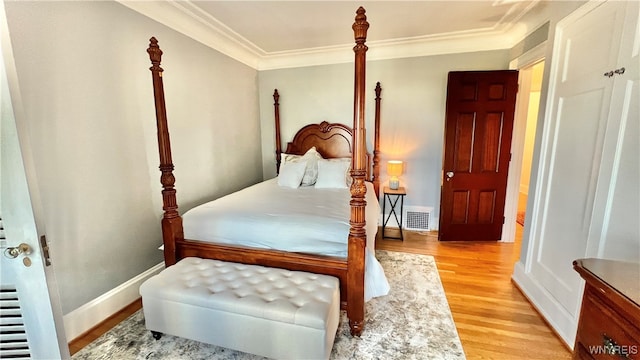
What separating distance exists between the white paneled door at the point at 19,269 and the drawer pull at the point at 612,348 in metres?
1.98

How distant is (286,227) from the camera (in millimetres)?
1947

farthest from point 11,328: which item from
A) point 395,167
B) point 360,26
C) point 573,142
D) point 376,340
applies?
point 395,167

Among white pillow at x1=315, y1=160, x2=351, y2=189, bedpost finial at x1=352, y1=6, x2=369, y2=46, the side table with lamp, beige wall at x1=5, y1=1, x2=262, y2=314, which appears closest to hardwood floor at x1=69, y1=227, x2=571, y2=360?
beige wall at x1=5, y1=1, x2=262, y2=314

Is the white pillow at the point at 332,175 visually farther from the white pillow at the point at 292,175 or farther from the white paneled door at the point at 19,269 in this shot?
the white paneled door at the point at 19,269

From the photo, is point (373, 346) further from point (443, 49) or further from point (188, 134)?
point (443, 49)

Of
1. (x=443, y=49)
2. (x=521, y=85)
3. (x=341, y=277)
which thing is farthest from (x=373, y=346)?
(x=443, y=49)

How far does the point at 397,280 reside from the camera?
2.51m

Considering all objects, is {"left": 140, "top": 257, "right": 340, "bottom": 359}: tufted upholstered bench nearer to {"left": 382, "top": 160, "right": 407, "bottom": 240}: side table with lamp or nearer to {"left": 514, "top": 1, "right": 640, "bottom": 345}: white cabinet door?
{"left": 514, "top": 1, "right": 640, "bottom": 345}: white cabinet door

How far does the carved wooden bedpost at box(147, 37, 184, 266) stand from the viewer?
6.15ft

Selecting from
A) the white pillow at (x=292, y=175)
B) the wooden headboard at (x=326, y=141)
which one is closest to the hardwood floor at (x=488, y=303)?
the white pillow at (x=292, y=175)

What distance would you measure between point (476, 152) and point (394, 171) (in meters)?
1.01

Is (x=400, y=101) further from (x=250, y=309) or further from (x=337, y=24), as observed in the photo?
(x=250, y=309)

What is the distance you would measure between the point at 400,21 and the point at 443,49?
0.91 meters

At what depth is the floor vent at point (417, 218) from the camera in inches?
149
